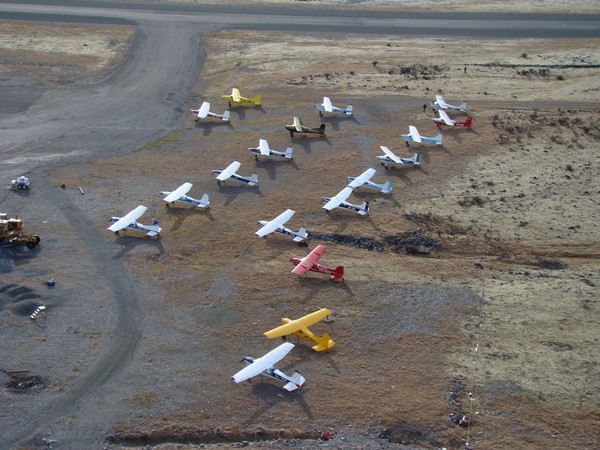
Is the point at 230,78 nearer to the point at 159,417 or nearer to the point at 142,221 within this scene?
the point at 142,221

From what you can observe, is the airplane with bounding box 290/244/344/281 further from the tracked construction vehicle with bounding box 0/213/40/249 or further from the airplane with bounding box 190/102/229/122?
the airplane with bounding box 190/102/229/122

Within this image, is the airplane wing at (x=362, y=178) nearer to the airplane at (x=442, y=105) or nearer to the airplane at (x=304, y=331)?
the airplane at (x=304, y=331)

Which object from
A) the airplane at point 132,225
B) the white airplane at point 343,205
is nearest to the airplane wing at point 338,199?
the white airplane at point 343,205

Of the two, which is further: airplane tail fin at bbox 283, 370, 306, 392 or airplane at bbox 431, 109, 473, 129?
airplane at bbox 431, 109, 473, 129

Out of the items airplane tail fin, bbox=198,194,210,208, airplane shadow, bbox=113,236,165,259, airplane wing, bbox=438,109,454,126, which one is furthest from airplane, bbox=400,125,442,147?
airplane shadow, bbox=113,236,165,259

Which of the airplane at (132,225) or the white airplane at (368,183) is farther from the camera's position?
the white airplane at (368,183)

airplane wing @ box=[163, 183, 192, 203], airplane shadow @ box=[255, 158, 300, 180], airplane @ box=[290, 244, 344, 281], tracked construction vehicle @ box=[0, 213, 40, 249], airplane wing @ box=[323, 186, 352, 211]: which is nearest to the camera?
airplane @ box=[290, 244, 344, 281]
